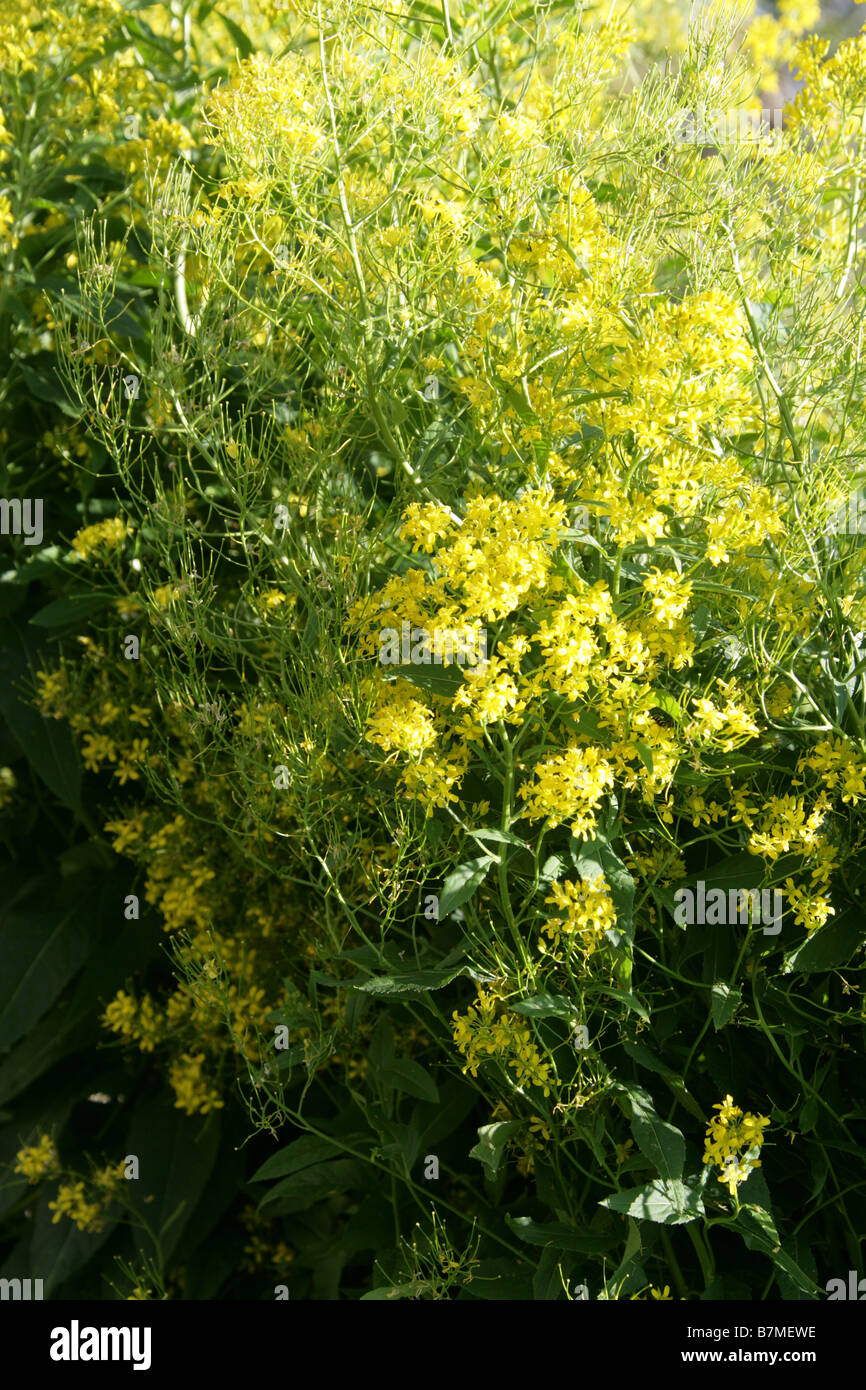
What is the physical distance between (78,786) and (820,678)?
1.43m

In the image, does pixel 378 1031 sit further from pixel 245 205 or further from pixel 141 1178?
pixel 245 205

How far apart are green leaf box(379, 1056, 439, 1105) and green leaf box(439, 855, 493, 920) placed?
1.51ft

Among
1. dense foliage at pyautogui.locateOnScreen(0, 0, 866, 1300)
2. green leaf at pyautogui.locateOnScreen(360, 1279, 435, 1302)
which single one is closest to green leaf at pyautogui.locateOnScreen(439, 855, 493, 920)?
dense foliage at pyautogui.locateOnScreen(0, 0, 866, 1300)

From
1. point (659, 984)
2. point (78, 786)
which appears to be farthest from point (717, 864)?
point (78, 786)

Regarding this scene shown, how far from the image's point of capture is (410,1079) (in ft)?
5.76

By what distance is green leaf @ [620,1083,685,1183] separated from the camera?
1.46 metres

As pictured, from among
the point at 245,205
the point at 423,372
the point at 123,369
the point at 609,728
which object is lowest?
the point at 609,728

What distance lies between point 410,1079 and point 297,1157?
0.22 meters

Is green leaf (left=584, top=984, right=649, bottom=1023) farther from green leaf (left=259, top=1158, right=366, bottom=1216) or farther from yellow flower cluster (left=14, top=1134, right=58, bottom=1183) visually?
yellow flower cluster (left=14, top=1134, right=58, bottom=1183)

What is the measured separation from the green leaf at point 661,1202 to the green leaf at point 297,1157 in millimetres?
497

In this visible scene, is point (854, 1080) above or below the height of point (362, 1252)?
above

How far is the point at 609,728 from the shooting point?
4.80ft

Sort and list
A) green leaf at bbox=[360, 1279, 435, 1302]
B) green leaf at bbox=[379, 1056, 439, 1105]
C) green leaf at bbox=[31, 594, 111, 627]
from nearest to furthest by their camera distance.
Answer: green leaf at bbox=[360, 1279, 435, 1302] → green leaf at bbox=[379, 1056, 439, 1105] → green leaf at bbox=[31, 594, 111, 627]

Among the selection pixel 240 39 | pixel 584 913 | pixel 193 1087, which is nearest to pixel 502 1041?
pixel 584 913
